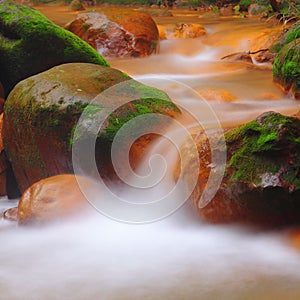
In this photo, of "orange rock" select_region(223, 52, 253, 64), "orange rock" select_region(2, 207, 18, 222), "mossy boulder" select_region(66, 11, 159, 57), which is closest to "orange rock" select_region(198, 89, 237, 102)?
"orange rock" select_region(223, 52, 253, 64)

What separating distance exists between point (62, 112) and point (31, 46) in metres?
1.95

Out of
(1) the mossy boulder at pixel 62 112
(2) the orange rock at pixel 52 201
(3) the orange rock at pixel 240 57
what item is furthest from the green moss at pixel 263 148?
(3) the orange rock at pixel 240 57

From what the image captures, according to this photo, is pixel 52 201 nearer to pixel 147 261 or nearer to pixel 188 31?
pixel 147 261

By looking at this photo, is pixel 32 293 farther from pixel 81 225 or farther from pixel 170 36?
pixel 170 36

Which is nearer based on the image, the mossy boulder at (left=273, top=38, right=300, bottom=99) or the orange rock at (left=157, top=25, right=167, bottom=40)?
the mossy boulder at (left=273, top=38, right=300, bottom=99)

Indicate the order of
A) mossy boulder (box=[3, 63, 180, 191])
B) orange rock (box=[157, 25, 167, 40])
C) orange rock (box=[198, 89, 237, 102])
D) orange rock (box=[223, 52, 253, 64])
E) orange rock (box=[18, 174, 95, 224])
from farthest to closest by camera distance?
orange rock (box=[157, 25, 167, 40])
orange rock (box=[223, 52, 253, 64])
orange rock (box=[198, 89, 237, 102])
mossy boulder (box=[3, 63, 180, 191])
orange rock (box=[18, 174, 95, 224])

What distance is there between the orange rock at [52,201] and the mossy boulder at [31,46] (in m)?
2.44

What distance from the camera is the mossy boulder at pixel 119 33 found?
33.8ft

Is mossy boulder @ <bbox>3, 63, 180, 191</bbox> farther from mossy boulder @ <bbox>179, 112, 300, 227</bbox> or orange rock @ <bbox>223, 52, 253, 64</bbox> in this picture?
orange rock @ <bbox>223, 52, 253, 64</bbox>

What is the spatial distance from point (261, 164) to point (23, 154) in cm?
269

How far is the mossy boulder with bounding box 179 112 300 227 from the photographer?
3.32m

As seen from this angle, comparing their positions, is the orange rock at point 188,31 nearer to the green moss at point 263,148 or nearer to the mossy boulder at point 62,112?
the mossy boulder at point 62,112

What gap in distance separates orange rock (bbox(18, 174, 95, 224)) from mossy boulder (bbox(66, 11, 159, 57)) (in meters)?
6.55

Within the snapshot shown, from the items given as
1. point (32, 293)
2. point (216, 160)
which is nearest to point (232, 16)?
point (216, 160)
